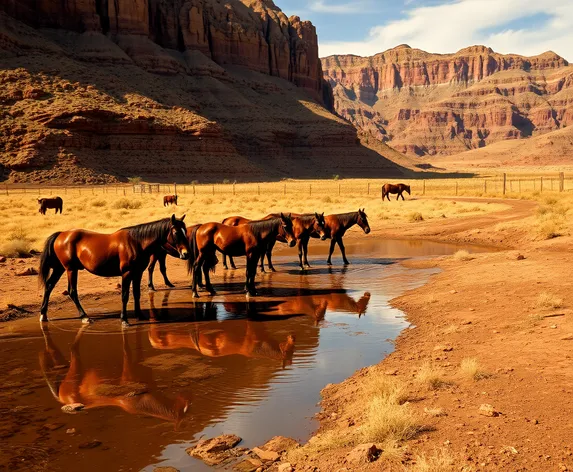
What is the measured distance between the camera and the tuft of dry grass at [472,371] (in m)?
7.11

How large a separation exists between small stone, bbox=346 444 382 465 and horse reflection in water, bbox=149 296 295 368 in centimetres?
357

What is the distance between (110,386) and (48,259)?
470 centimetres

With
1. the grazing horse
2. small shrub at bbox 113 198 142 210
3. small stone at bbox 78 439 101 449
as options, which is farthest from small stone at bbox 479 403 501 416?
small shrub at bbox 113 198 142 210

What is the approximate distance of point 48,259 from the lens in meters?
11.4

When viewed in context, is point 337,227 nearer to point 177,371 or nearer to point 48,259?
point 48,259

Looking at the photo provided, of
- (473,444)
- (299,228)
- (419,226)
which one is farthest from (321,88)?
(473,444)

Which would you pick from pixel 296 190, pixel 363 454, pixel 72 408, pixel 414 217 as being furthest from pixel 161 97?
pixel 363 454

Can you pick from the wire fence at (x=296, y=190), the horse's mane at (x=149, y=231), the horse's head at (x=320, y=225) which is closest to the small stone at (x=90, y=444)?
the horse's mane at (x=149, y=231)

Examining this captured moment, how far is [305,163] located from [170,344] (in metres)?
124

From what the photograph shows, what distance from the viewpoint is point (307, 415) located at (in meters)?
6.80

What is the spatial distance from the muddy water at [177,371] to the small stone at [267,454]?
0.30 meters

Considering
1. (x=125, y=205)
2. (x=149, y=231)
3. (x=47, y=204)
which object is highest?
(x=47, y=204)

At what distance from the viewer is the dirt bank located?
509 cm

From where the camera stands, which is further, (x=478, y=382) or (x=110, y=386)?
(x=110, y=386)
